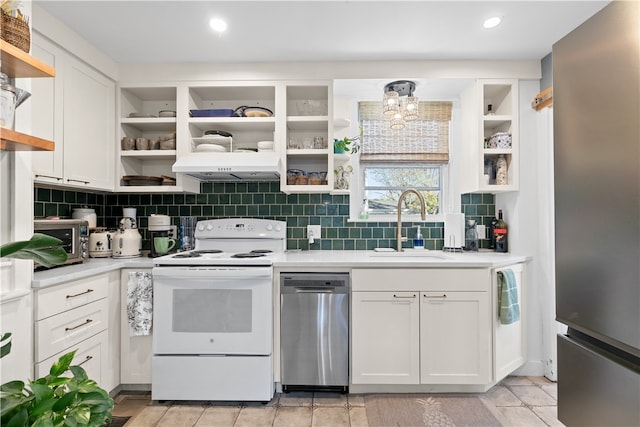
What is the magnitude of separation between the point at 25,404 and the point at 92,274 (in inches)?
52.8

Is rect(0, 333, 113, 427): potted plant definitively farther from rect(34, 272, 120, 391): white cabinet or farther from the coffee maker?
the coffee maker

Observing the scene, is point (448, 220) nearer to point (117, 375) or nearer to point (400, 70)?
point (400, 70)

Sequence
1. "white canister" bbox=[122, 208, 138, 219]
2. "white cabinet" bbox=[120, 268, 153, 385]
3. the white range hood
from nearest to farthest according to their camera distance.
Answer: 1. "white cabinet" bbox=[120, 268, 153, 385]
2. the white range hood
3. "white canister" bbox=[122, 208, 138, 219]

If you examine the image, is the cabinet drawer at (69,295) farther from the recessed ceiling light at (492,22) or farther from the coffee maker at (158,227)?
the recessed ceiling light at (492,22)

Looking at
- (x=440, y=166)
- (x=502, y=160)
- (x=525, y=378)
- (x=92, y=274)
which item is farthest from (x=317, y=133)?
(x=525, y=378)


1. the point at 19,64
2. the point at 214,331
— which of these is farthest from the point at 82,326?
the point at 19,64

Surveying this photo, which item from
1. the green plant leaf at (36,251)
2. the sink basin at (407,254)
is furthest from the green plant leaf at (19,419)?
the sink basin at (407,254)

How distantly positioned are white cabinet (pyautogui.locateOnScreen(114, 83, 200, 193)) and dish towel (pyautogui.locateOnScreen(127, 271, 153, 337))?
2.37ft

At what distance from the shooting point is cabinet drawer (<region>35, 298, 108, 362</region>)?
1706 mm

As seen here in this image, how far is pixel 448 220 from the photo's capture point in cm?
283

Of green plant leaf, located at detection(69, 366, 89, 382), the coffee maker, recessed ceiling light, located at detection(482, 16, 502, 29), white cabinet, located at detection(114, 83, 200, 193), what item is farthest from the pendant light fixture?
green plant leaf, located at detection(69, 366, 89, 382)

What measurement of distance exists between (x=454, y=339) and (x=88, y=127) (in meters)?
2.82

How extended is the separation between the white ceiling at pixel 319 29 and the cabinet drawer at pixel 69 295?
5.12 ft

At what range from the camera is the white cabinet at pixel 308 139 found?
2.63 metres
